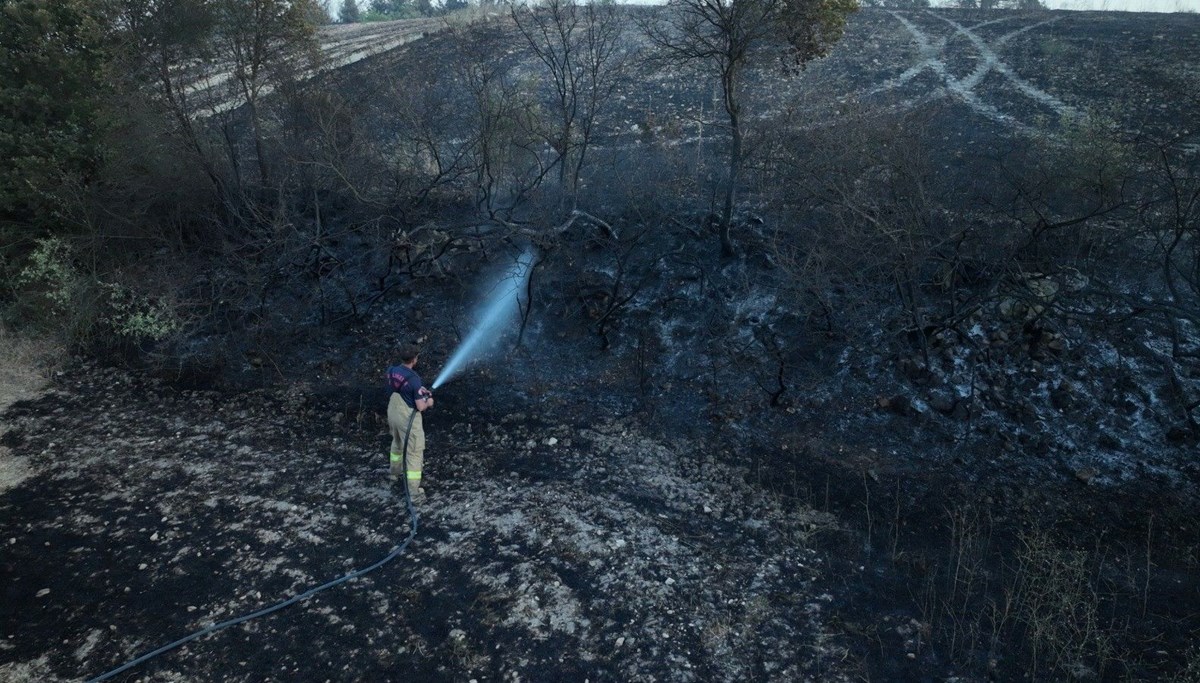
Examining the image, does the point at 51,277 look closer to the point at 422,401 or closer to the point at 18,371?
the point at 18,371

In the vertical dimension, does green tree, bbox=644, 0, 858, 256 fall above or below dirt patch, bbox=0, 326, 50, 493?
above

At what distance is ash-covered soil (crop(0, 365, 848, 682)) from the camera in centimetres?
516

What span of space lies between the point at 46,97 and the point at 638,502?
1098cm

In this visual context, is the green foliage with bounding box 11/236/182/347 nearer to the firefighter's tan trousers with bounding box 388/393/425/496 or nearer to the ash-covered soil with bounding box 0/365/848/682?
the ash-covered soil with bounding box 0/365/848/682

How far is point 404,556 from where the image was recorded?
616cm

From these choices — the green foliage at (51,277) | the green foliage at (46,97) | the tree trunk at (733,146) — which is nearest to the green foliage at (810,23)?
the tree trunk at (733,146)

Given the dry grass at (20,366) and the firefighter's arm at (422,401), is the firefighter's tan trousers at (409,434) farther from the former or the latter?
the dry grass at (20,366)

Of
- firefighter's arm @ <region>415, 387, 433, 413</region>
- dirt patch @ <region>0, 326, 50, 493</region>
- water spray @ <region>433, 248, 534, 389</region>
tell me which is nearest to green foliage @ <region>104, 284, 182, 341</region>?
dirt patch @ <region>0, 326, 50, 493</region>

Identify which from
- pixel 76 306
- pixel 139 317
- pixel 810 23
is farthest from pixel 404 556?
pixel 810 23

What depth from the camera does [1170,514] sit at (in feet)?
22.5

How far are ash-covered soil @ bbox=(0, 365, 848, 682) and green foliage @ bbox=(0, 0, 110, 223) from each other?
14.4ft

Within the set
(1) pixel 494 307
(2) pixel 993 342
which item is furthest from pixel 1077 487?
(1) pixel 494 307

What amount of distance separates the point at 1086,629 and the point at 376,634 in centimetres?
526

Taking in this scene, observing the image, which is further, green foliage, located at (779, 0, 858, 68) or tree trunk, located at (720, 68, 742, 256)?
green foliage, located at (779, 0, 858, 68)
